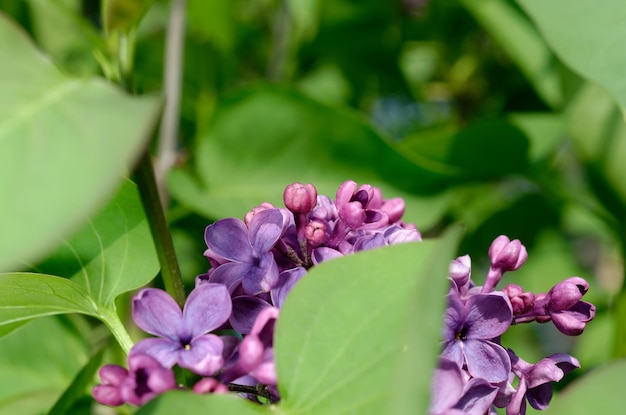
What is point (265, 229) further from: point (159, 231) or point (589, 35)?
point (589, 35)

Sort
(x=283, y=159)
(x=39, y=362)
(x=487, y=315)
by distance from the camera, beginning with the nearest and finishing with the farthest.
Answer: (x=487, y=315)
(x=39, y=362)
(x=283, y=159)

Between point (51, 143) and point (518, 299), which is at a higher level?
point (51, 143)

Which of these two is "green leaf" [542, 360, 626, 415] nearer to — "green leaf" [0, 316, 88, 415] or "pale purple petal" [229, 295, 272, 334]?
"pale purple petal" [229, 295, 272, 334]

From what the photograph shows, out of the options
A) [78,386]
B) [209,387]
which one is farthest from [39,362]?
[209,387]

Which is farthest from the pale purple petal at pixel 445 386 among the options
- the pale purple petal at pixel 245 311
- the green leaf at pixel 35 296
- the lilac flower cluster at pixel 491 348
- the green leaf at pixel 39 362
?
the green leaf at pixel 39 362

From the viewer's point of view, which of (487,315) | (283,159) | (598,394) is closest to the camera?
(598,394)

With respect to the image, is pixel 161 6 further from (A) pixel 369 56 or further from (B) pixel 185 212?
(B) pixel 185 212

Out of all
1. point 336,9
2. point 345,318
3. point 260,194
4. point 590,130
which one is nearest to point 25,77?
point 345,318

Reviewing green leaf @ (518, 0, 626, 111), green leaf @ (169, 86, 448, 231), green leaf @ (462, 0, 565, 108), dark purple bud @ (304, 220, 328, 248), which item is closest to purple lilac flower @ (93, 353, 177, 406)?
dark purple bud @ (304, 220, 328, 248)
